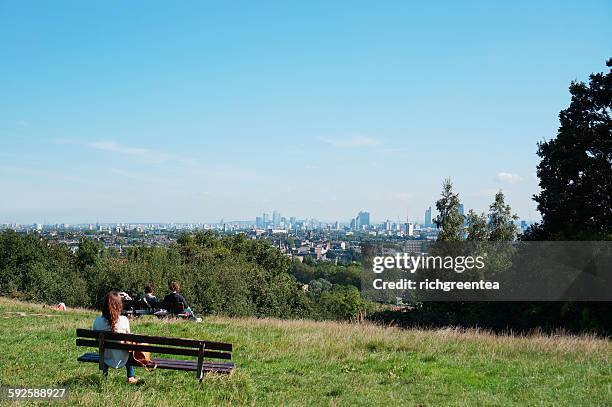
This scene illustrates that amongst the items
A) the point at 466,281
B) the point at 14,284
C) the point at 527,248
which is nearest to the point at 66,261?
the point at 14,284

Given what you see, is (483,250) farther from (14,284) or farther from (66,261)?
(66,261)

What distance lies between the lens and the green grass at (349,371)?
23.0ft

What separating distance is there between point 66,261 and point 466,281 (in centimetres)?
4301

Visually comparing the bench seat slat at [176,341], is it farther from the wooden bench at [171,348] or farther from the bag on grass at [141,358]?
the bag on grass at [141,358]

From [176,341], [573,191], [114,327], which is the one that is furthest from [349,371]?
[573,191]

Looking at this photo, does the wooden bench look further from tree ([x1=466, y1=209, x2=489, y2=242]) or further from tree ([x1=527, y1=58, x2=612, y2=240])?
tree ([x1=466, y1=209, x2=489, y2=242])

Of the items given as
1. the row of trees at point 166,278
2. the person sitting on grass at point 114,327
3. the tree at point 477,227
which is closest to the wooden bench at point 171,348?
the person sitting on grass at point 114,327

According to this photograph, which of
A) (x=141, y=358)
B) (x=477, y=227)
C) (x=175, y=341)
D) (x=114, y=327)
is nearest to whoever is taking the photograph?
(x=175, y=341)

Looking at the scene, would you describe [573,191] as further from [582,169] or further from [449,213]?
[449,213]

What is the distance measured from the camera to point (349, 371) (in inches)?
337

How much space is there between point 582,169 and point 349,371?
56.0 ft

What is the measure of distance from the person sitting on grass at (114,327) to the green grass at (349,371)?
23cm

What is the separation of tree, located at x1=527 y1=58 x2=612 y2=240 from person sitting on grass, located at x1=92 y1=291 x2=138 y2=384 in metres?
17.4

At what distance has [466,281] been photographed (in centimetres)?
2686
